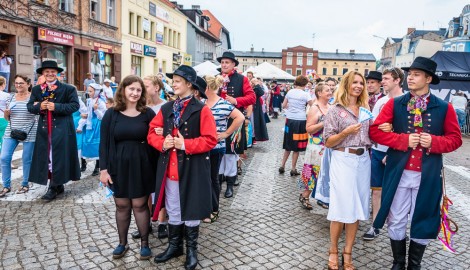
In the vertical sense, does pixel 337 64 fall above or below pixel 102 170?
above

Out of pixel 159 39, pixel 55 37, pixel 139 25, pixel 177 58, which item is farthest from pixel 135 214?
pixel 177 58

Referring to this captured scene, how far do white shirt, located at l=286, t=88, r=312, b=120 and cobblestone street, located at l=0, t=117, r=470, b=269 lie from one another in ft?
5.30

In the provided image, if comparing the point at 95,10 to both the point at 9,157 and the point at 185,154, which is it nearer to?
the point at 9,157

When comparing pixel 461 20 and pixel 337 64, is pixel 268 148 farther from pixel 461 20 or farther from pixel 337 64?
pixel 337 64

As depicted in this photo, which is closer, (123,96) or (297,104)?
(123,96)

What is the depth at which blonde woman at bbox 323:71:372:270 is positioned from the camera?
12.2 ft

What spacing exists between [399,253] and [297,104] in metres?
4.15

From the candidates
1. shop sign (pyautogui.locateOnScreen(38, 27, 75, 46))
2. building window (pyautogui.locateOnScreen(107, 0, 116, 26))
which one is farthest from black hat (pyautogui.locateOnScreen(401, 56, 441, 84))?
building window (pyautogui.locateOnScreen(107, 0, 116, 26))

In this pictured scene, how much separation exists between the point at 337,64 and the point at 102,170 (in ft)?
377

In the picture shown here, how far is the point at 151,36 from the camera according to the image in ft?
106

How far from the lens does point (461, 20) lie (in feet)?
150

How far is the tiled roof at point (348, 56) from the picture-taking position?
373 feet

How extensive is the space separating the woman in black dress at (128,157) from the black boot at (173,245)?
0.16 m

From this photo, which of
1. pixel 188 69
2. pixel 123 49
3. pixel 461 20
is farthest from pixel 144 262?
pixel 461 20
